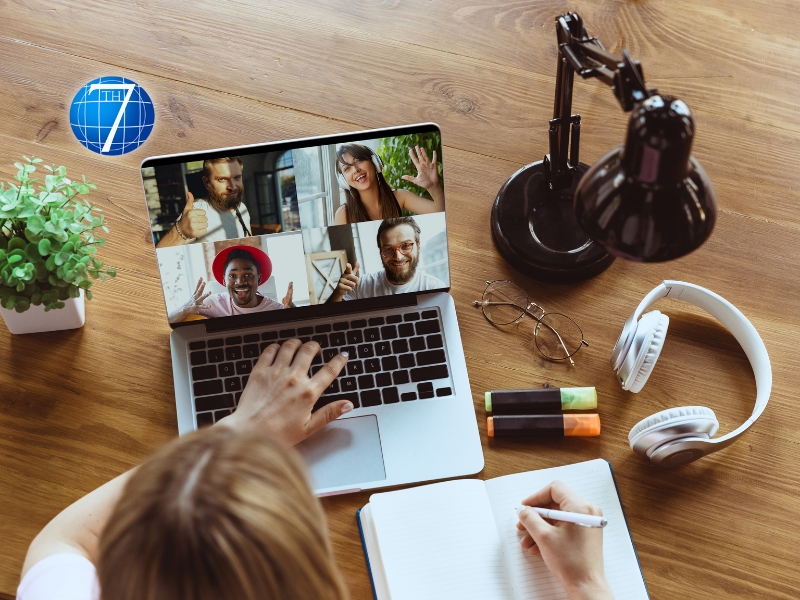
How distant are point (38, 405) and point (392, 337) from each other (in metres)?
0.46

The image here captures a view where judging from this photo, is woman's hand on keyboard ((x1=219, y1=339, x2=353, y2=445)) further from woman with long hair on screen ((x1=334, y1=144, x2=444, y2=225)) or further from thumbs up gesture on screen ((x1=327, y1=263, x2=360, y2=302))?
woman with long hair on screen ((x1=334, y1=144, x2=444, y2=225))

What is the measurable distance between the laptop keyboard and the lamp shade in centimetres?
35

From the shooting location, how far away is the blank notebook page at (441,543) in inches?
34.8

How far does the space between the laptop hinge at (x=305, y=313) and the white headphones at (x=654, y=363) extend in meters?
0.28

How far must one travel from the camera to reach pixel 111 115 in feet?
3.69

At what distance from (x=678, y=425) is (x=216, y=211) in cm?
59

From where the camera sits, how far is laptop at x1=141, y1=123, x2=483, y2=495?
3.01 ft

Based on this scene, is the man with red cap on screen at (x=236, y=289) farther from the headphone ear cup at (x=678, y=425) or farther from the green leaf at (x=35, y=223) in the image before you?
the headphone ear cup at (x=678, y=425)

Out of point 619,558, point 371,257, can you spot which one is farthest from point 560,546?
point 371,257

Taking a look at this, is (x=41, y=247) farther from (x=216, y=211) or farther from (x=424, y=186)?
(x=424, y=186)

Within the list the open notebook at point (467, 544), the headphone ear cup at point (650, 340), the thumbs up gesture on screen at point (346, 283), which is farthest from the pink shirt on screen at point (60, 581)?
the headphone ear cup at point (650, 340)

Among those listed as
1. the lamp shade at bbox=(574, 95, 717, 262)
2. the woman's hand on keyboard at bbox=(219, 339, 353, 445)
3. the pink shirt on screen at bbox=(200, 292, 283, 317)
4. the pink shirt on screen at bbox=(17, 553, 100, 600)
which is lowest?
the pink shirt on screen at bbox=(17, 553, 100, 600)

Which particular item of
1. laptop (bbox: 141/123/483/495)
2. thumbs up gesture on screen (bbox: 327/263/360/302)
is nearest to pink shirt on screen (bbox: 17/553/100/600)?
laptop (bbox: 141/123/483/495)

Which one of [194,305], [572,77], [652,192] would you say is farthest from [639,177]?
[194,305]
